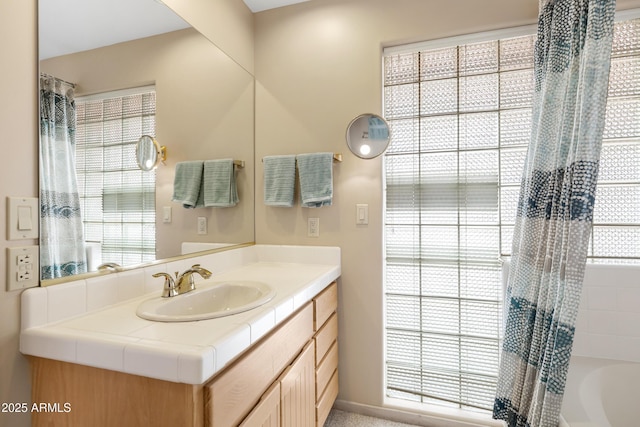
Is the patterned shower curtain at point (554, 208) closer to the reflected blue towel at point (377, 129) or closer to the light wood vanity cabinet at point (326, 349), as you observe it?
the reflected blue towel at point (377, 129)

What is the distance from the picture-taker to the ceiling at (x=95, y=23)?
3.37 ft

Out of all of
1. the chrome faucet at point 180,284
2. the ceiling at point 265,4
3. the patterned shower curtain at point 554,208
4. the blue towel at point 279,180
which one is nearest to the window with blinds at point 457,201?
the patterned shower curtain at point 554,208

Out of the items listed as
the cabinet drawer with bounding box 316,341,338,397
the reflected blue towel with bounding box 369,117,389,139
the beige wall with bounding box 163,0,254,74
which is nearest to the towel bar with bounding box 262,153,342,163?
the reflected blue towel with bounding box 369,117,389,139

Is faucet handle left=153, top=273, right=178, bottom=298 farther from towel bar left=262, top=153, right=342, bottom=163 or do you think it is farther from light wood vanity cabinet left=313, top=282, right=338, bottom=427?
towel bar left=262, top=153, right=342, bottom=163

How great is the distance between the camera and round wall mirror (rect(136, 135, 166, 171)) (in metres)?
1.38

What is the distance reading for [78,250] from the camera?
3.66 ft

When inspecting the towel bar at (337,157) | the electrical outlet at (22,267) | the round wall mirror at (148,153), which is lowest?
the electrical outlet at (22,267)

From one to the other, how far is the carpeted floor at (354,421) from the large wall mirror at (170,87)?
120 centimetres

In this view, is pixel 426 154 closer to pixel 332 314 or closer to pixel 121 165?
pixel 332 314

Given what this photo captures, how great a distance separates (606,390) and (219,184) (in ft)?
7.20

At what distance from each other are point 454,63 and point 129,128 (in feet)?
5.83

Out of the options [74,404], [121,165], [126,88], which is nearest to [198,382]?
[74,404]

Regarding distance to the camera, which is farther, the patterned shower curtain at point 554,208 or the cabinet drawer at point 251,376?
the patterned shower curtain at point 554,208

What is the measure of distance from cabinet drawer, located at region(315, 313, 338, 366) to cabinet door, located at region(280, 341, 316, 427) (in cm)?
8
